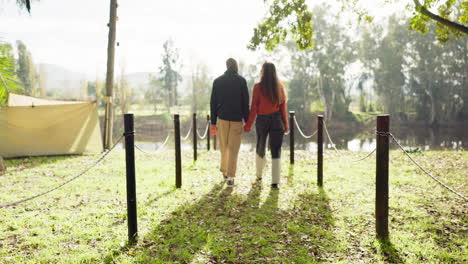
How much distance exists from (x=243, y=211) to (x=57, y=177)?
4.68m

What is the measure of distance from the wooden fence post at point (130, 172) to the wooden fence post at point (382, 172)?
2667 millimetres

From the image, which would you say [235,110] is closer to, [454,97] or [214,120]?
[214,120]

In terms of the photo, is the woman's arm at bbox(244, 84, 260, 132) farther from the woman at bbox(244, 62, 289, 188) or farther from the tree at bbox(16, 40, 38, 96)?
the tree at bbox(16, 40, 38, 96)

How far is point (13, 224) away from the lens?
4094mm

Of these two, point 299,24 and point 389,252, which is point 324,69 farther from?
point 389,252

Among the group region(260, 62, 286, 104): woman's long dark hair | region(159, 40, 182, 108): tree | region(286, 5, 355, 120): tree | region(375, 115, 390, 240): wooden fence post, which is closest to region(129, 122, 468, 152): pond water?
region(286, 5, 355, 120): tree

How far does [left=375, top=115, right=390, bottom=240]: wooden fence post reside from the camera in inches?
133

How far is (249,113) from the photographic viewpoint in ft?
19.4

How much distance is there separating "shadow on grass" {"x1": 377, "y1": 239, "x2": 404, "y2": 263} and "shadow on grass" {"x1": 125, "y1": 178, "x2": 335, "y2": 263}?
51 centimetres

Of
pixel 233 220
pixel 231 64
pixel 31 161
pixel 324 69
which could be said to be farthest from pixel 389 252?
pixel 324 69

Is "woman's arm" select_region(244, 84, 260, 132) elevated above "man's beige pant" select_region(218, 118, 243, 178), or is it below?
above

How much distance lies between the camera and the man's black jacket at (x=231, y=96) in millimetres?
5828

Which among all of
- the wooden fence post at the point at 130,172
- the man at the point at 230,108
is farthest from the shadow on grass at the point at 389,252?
the man at the point at 230,108

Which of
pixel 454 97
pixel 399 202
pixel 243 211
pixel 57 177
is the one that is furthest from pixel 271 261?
pixel 454 97
